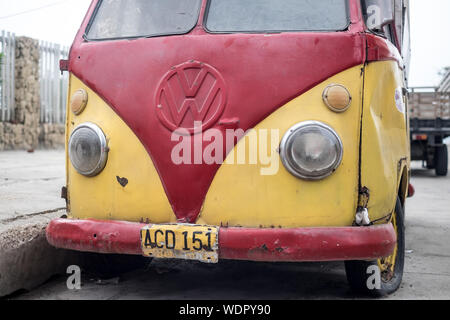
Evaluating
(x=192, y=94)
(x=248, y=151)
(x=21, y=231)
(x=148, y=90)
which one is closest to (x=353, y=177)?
(x=248, y=151)

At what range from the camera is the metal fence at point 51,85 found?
552 inches

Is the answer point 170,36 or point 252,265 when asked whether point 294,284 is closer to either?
point 252,265

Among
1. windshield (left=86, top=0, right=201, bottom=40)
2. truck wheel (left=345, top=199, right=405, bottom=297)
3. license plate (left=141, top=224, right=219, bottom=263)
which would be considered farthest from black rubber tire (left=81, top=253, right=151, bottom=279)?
truck wheel (left=345, top=199, right=405, bottom=297)

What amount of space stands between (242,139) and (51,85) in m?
12.3

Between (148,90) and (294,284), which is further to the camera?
(294,284)

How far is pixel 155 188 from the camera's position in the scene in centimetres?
295

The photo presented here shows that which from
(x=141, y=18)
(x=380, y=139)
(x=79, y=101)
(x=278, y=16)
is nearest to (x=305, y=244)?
(x=380, y=139)

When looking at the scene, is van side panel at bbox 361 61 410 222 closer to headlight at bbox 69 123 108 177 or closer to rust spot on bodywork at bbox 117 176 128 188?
rust spot on bodywork at bbox 117 176 128 188

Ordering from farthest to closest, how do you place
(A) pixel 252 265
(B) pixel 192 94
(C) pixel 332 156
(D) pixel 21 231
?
(A) pixel 252 265, (D) pixel 21 231, (B) pixel 192 94, (C) pixel 332 156

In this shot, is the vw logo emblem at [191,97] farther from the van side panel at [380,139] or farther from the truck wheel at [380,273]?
the truck wheel at [380,273]

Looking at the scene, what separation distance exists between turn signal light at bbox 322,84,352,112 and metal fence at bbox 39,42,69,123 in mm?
12155

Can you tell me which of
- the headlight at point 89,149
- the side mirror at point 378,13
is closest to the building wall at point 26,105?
the headlight at point 89,149

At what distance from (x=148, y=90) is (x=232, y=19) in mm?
583

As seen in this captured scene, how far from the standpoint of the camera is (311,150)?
2711mm
